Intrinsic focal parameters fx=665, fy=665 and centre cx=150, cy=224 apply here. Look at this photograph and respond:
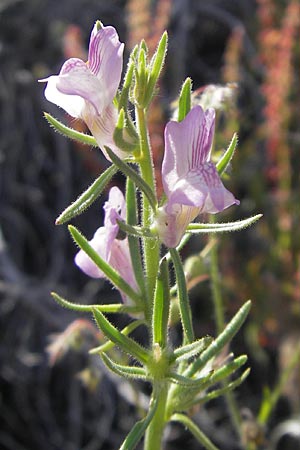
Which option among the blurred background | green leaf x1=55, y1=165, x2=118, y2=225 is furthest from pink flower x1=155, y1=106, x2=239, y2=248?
the blurred background

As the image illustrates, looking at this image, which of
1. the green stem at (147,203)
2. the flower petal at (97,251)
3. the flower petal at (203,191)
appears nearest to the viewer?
the flower petal at (203,191)

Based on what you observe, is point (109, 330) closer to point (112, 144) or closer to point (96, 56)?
point (112, 144)

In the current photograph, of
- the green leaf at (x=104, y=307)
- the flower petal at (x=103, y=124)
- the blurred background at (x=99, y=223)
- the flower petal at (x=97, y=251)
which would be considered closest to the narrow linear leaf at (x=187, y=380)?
the green leaf at (x=104, y=307)

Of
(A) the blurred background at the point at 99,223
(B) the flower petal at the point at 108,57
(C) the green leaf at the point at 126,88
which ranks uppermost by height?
(B) the flower petal at the point at 108,57

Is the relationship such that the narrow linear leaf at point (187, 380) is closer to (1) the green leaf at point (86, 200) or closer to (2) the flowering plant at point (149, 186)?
(2) the flowering plant at point (149, 186)

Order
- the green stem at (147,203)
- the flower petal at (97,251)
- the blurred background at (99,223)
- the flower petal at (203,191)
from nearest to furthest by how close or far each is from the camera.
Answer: the flower petal at (203,191) → the green stem at (147,203) → the flower petal at (97,251) → the blurred background at (99,223)

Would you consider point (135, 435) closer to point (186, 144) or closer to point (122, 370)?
point (122, 370)

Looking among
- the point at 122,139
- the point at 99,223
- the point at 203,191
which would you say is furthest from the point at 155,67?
the point at 99,223
